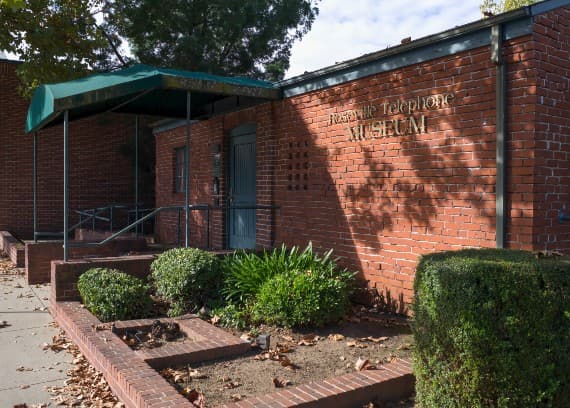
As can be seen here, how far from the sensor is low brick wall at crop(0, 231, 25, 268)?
33.7 feet

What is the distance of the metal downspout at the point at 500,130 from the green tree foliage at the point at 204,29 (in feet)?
32.6

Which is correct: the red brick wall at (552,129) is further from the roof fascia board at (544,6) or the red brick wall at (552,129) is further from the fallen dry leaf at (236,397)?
the fallen dry leaf at (236,397)

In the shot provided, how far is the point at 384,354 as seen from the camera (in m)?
4.59

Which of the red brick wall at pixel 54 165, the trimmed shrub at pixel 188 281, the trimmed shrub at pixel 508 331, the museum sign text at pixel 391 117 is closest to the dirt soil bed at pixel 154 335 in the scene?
the trimmed shrub at pixel 188 281

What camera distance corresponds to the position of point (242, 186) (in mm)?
9508

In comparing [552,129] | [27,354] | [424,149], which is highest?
[552,129]

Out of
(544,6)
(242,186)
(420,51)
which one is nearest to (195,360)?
(420,51)

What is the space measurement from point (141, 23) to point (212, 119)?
562 centimetres

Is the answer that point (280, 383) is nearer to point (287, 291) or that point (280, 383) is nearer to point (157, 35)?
point (287, 291)

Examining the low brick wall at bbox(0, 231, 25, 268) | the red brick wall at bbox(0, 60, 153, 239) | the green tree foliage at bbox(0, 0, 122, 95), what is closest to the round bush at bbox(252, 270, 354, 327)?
the low brick wall at bbox(0, 231, 25, 268)

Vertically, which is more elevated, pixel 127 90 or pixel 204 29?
pixel 204 29

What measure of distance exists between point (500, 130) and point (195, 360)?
11.3 feet

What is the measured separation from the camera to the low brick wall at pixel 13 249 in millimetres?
10258

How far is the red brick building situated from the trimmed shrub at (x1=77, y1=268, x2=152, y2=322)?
251cm
